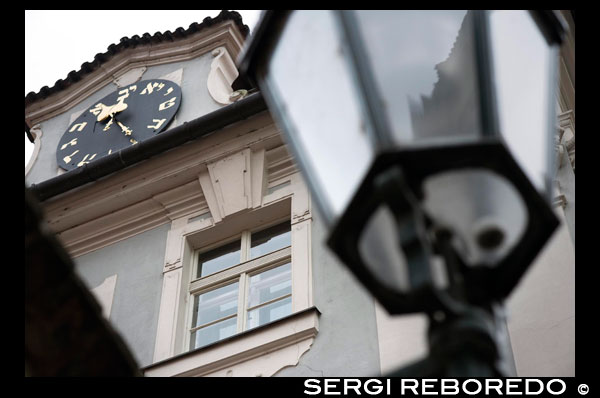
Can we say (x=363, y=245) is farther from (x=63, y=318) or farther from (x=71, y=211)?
(x=71, y=211)

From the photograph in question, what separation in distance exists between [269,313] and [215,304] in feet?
2.08

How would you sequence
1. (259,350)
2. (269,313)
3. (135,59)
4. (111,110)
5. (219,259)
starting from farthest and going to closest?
(135,59) < (111,110) < (219,259) < (269,313) < (259,350)

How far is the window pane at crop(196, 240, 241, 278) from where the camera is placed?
7947 mm

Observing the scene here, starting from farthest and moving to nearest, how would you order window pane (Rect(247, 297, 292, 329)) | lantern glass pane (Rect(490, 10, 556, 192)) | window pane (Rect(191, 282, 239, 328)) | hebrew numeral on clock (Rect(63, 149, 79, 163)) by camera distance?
hebrew numeral on clock (Rect(63, 149, 79, 163)) < window pane (Rect(191, 282, 239, 328)) < window pane (Rect(247, 297, 292, 329)) < lantern glass pane (Rect(490, 10, 556, 192))

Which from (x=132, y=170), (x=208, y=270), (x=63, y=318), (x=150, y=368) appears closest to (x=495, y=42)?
(x=63, y=318)

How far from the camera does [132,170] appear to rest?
886 cm

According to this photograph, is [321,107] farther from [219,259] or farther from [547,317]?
[219,259]

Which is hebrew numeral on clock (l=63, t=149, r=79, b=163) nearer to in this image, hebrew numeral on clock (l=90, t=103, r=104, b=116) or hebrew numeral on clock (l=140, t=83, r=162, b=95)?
hebrew numeral on clock (l=90, t=103, r=104, b=116)

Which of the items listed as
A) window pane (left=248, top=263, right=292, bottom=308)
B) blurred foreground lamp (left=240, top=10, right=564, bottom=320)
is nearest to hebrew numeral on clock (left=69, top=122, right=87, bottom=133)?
window pane (left=248, top=263, right=292, bottom=308)

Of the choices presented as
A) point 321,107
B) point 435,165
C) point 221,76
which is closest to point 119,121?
point 221,76

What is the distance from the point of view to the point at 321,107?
219cm

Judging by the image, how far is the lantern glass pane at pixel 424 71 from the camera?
1955 mm

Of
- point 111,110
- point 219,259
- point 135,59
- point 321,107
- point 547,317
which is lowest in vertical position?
point 219,259

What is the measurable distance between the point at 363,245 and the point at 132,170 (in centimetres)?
711
